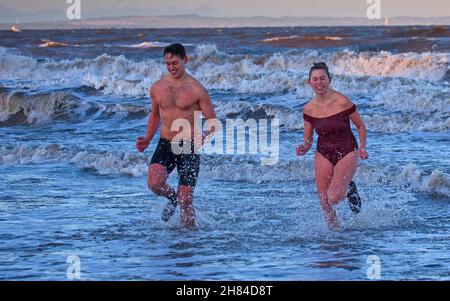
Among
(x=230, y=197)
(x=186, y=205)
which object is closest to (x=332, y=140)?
(x=186, y=205)

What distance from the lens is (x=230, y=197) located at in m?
11.6

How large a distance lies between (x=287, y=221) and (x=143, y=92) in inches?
693

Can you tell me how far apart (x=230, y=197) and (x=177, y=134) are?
98.0 inches

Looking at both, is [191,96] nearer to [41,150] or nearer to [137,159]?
[137,159]

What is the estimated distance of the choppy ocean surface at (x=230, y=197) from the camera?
8133 millimetres

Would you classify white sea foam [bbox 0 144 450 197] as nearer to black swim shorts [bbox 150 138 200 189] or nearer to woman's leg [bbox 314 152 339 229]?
woman's leg [bbox 314 152 339 229]

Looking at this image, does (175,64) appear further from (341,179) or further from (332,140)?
(341,179)

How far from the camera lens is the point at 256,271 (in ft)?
25.6

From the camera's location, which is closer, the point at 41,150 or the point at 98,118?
the point at 41,150

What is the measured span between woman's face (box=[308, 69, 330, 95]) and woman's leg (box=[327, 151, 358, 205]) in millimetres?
631

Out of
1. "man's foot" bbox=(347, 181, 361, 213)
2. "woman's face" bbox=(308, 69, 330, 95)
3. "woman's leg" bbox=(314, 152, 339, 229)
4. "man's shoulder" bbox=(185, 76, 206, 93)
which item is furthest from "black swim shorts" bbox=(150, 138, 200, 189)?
"man's foot" bbox=(347, 181, 361, 213)

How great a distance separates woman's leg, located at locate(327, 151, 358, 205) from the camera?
29.6 feet

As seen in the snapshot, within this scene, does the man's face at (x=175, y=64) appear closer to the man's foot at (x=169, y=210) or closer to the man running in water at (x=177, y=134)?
the man running in water at (x=177, y=134)

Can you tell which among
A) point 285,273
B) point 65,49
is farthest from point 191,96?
point 65,49
